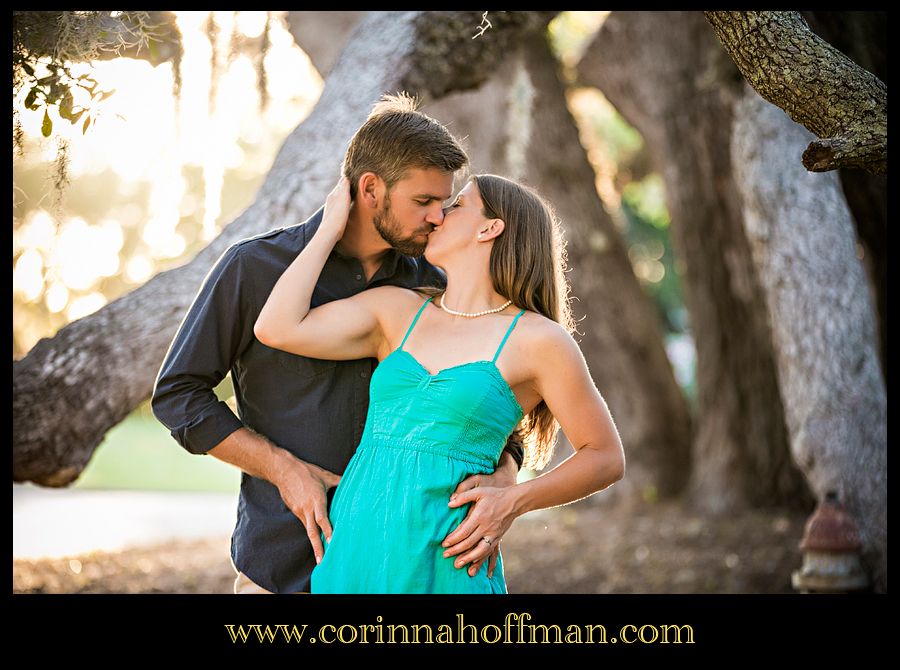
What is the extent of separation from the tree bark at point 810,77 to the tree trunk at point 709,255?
3.67 m

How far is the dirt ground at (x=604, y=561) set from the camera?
557 cm

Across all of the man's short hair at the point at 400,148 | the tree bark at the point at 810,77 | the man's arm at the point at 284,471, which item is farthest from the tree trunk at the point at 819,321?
the man's arm at the point at 284,471

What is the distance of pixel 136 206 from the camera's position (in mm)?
12438

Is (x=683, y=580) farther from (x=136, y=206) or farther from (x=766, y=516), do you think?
(x=136, y=206)

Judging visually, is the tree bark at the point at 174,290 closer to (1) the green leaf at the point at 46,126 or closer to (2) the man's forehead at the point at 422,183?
(1) the green leaf at the point at 46,126

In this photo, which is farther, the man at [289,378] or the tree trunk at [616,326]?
the tree trunk at [616,326]

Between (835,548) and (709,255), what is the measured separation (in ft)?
9.67

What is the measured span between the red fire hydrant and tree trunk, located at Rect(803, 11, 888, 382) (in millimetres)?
1639

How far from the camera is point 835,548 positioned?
165 inches

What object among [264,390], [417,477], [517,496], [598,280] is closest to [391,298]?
[264,390]

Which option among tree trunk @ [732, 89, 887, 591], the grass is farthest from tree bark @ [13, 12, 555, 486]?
the grass
